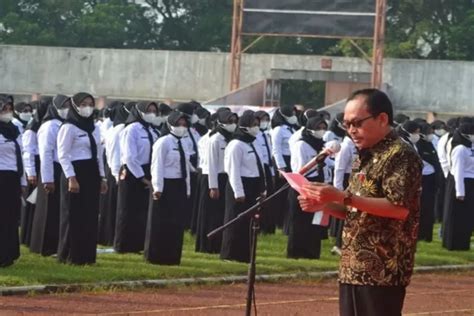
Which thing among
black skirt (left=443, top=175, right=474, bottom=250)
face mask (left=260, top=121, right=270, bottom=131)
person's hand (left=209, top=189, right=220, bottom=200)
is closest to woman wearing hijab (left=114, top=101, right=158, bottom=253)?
person's hand (left=209, top=189, right=220, bottom=200)

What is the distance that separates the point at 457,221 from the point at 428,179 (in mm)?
1422

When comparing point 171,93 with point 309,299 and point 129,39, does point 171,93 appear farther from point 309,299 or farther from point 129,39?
point 309,299

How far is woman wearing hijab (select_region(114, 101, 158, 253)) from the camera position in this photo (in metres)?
18.2

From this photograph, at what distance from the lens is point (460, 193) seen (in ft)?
70.2

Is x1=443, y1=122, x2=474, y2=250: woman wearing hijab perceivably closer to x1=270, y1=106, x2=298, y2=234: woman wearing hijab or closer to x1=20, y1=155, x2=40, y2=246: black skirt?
x1=270, y1=106, x2=298, y2=234: woman wearing hijab

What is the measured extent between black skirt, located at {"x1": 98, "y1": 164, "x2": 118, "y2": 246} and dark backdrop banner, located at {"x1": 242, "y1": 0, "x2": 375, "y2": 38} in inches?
718

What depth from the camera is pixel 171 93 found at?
A: 46344 millimetres

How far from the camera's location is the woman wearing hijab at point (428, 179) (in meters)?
23.0

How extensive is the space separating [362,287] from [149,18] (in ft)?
178

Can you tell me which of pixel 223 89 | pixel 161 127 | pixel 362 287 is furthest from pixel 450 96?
pixel 362 287

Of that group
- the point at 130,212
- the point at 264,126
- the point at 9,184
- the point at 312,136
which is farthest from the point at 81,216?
the point at 264,126

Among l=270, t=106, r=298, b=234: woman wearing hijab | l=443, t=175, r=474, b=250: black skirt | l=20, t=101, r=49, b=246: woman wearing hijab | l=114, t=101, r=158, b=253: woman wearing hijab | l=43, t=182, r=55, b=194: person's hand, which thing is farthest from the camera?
l=270, t=106, r=298, b=234: woman wearing hijab

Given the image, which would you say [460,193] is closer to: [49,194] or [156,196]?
[156,196]

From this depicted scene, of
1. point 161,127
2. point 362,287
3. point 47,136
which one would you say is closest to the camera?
point 362,287
